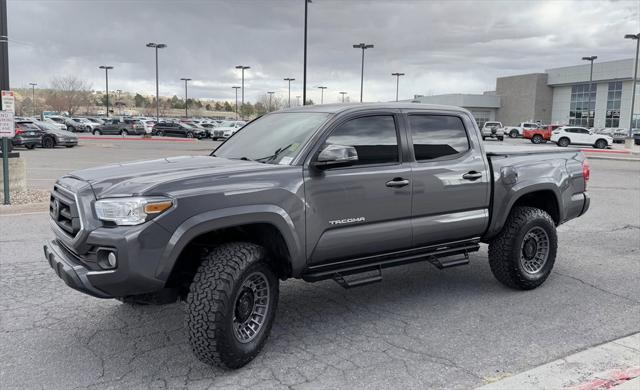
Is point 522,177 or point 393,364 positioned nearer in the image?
point 393,364

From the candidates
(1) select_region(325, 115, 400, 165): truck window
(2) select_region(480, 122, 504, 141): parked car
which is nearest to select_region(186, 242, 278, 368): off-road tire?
(1) select_region(325, 115, 400, 165): truck window

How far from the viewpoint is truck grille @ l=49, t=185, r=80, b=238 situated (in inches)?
144

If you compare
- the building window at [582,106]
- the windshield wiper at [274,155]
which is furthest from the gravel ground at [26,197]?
the building window at [582,106]

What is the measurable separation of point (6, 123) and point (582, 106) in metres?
84.8

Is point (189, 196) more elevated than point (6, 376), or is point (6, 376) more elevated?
point (189, 196)

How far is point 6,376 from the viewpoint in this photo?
3.63 m

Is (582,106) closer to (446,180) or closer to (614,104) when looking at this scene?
(614,104)

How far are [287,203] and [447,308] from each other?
2.12 m

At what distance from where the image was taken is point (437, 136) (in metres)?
5.13

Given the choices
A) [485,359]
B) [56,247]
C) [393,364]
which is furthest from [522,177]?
[56,247]

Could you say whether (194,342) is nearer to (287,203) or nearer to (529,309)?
(287,203)

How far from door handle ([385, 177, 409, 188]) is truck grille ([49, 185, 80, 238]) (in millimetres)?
2395

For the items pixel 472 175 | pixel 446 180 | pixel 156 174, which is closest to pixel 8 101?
pixel 156 174

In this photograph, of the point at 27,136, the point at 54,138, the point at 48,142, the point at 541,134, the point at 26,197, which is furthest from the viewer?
the point at 541,134
